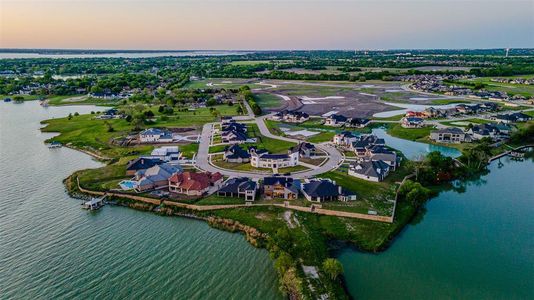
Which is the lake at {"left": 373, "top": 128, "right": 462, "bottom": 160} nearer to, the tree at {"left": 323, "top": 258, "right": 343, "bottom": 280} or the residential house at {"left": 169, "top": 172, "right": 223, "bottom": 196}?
the residential house at {"left": 169, "top": 172, "right": 223, "bottom": 196}

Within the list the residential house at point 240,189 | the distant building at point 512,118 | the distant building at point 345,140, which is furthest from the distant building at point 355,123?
the residential house at point 240,189

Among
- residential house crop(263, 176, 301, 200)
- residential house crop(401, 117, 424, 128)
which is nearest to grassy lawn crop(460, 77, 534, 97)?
residential house crop(401, 117, 424, 128)

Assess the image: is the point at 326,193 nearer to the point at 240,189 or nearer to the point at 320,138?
the point at 240,189

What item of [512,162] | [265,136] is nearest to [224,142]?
[265,136]

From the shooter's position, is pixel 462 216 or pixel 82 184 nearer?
pixel 462 216

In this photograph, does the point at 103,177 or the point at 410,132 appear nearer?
the point at 103,177

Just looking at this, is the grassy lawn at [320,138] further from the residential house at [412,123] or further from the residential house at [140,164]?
the residential house at [140,164]

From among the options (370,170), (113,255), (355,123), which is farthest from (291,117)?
(113,255)

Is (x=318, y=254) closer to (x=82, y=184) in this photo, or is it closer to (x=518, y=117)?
(x=82, y=184)
